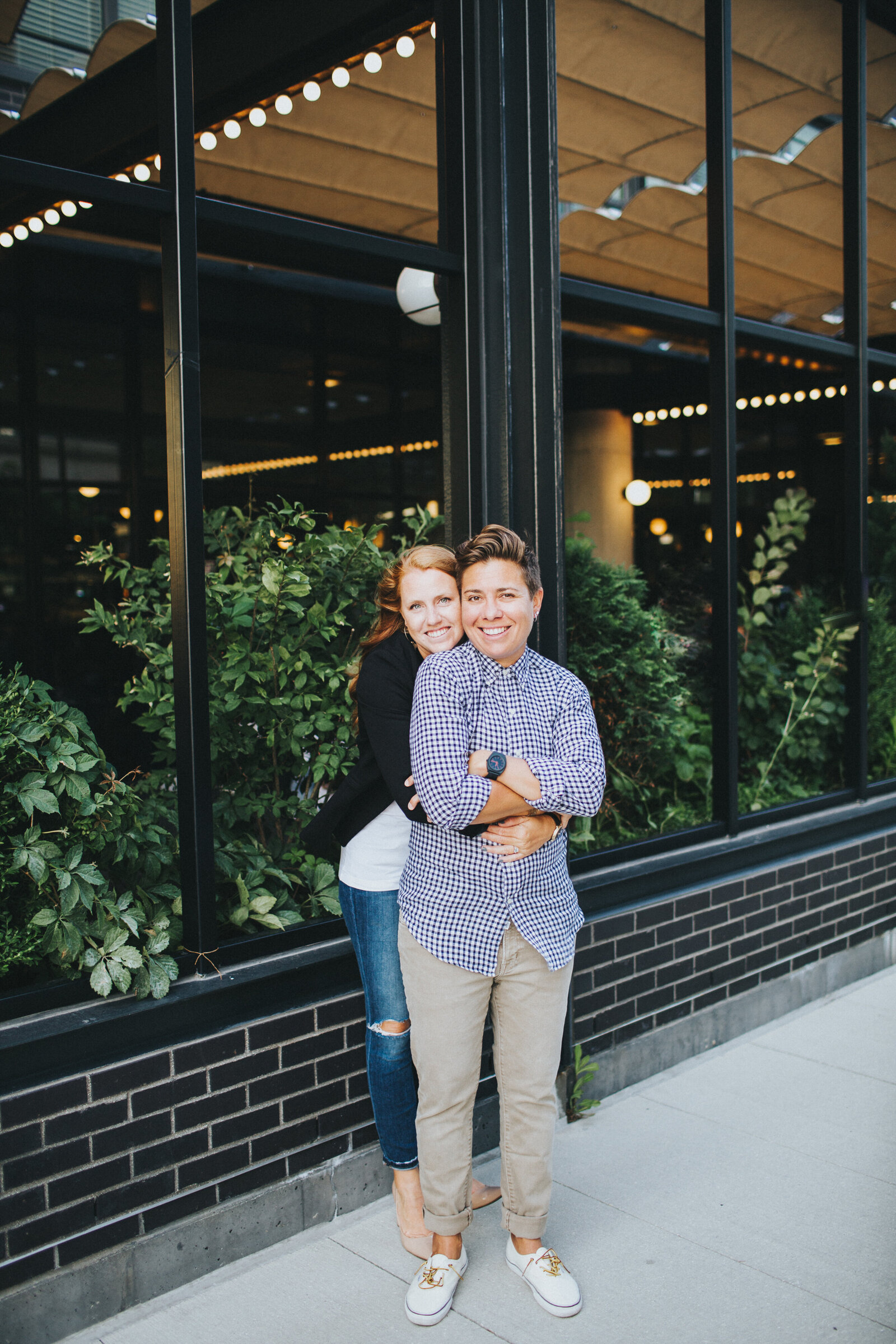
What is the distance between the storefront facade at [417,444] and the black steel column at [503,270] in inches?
0.5

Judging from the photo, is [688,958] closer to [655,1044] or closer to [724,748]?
[655,1044]

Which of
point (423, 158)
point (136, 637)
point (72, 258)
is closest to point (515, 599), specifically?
point (136, 637)

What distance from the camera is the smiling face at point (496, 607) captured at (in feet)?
7.61

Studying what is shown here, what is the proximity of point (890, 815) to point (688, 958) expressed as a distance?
172 cm

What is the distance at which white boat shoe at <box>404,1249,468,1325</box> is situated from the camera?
2.33m

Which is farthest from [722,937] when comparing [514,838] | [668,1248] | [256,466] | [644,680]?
[256,466]

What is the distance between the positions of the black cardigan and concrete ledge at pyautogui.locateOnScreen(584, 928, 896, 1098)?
1547 millimetres

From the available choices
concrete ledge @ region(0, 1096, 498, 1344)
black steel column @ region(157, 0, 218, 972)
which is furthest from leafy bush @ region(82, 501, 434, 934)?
concrete ledge @ region(0, 1096, 498, 1344)

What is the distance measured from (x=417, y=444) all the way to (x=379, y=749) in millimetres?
7563

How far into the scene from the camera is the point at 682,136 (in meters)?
5.77

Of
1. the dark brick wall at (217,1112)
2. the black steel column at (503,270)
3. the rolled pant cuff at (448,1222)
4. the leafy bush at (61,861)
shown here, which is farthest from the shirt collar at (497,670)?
the rolled pant cuff at (448,1222)

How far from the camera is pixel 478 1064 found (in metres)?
2.38

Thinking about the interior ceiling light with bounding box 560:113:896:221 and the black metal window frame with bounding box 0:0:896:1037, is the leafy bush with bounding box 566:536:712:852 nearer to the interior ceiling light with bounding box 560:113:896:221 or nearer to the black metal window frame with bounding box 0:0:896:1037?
the black metal window frame with bounding box 0:0:896:1037

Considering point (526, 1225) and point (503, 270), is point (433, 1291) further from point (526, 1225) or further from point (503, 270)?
point (503, 270)
